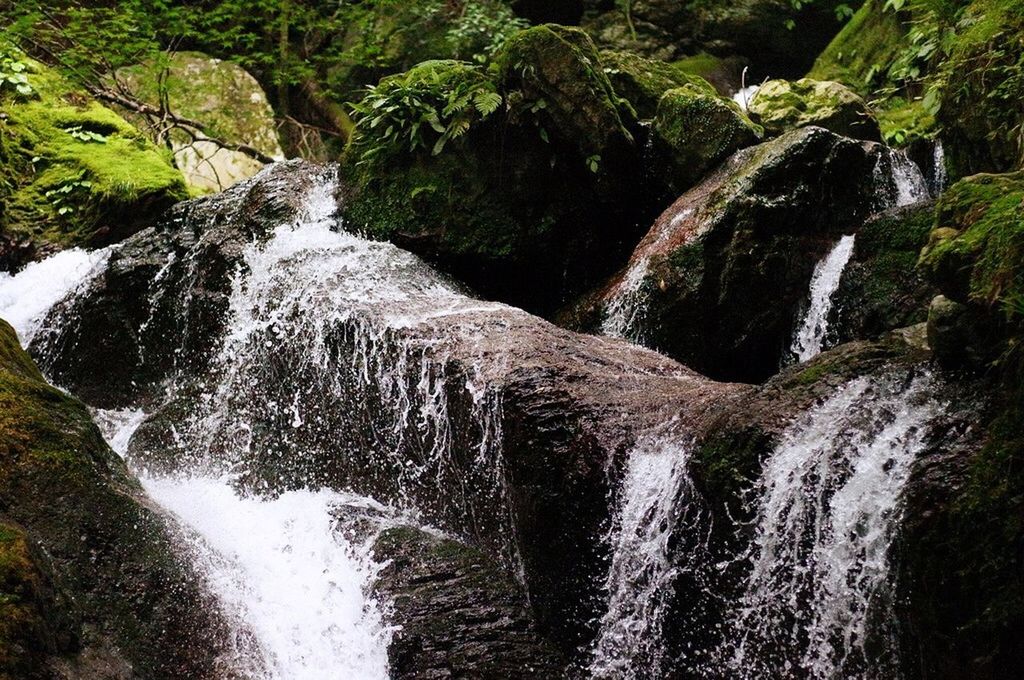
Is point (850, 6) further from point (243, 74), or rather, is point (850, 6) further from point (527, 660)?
point (527, 660)

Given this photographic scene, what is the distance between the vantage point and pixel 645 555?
4.28 metres

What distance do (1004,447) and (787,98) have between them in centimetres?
679

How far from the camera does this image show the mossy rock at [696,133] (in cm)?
757

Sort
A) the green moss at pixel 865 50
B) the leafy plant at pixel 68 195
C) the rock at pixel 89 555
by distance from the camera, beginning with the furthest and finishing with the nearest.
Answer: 1. the green moss at pixel 865 50
2. the leafy plant at pixel 68 195
3. the rock at pixel 89 555

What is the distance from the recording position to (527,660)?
4.54 meters

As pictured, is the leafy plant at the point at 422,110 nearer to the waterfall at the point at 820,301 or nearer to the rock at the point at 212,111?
the waterfall at the point at 820,301

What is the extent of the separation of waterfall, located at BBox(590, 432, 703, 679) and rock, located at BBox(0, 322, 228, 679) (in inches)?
82.3

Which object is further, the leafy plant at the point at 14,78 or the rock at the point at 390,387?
the leafy plant at the point at 14,78

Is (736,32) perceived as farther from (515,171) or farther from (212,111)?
(212,111)

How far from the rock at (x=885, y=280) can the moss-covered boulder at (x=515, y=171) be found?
241 centimetres

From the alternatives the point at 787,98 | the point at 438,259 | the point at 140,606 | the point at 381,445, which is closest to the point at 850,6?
the point at 787,98

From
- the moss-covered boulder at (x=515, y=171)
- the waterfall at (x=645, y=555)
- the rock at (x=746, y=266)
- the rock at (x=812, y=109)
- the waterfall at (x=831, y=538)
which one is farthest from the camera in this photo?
the rock at (x=812, y=109)

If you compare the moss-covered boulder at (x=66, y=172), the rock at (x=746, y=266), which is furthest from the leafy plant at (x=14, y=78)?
the rock at (x=746, y=266)

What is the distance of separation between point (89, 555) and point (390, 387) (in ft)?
7.17
